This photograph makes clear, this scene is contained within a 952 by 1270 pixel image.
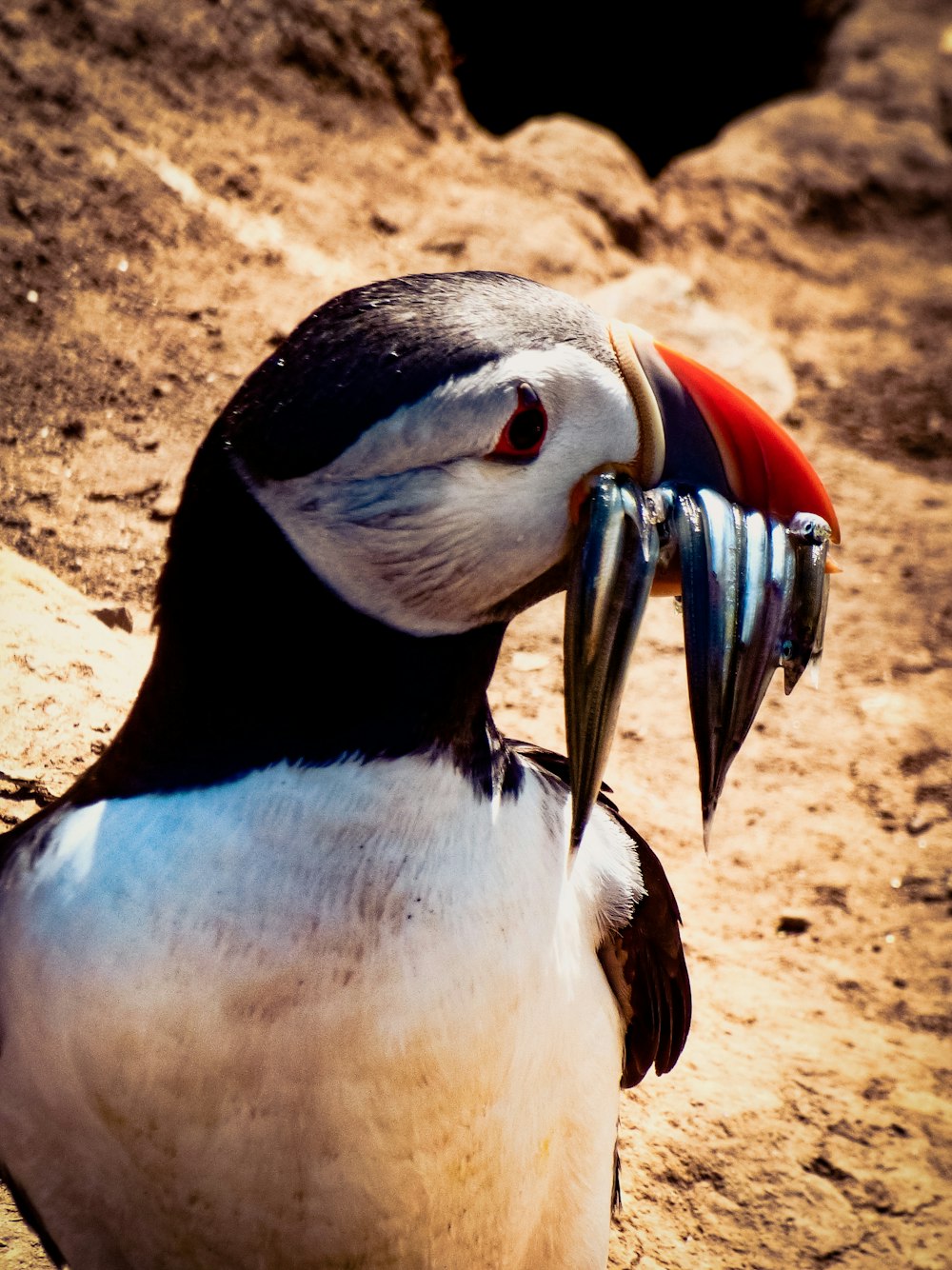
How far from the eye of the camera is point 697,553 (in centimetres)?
156

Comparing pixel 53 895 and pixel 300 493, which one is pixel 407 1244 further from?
pixel 300 493

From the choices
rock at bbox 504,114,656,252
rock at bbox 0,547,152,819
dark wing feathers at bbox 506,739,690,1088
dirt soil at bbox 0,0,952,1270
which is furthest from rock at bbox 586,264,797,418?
dark wing feathers at bbox 506,739,690,1088

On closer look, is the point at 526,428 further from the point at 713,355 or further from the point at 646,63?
the point at 646,63

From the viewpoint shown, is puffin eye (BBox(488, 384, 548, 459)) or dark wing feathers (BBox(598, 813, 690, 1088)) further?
dark wing feathers (BBox(598, 813, 690, 1088))

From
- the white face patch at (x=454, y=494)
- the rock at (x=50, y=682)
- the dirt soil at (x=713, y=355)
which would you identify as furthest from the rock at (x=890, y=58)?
the white face patch at (x=454, y=494)

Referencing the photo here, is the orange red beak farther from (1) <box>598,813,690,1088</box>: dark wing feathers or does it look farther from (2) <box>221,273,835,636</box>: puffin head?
(1) <box>598,813,690,1088</box>: dark wing feathers

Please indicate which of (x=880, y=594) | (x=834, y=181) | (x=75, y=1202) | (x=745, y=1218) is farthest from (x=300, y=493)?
(x=834, y=181)

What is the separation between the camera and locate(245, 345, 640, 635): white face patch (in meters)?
1.46

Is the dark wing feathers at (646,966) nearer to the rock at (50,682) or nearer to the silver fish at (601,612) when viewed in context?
the silver fish at (601,612)

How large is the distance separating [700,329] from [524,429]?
3.79m

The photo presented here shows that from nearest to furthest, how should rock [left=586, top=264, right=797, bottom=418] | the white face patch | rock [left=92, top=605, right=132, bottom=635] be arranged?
the white face patch < rock [left=92, top=605, right=132, bottom=635] < rock [left=586, top=264, right=797, bottom=418]

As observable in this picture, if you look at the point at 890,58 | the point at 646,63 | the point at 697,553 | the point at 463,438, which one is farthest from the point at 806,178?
the point at 463,438

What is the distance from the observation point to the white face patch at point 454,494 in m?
1.46

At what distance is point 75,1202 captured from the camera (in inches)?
68.7
